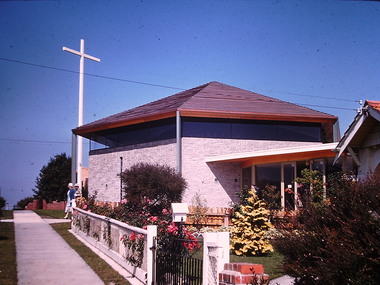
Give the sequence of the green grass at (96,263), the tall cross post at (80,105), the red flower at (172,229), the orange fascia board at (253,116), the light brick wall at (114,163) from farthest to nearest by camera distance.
A: 1. the tall cross post at (80,105)
2. the light brick wall at (114,163)
3. the orange fascia board at (253,116)
4. the green grass at (96,263)
5. the red flower at (172,229)

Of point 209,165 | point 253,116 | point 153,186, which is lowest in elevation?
point 153,186

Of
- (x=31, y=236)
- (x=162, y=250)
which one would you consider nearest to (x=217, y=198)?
(x=31, y=236)

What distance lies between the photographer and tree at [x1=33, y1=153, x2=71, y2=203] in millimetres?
45000

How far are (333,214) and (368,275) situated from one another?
33.8 inches

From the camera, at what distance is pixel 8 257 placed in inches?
428

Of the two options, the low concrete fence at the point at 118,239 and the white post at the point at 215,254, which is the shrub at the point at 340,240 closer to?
the white post at the point at 215,254

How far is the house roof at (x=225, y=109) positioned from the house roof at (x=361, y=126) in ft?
28.8

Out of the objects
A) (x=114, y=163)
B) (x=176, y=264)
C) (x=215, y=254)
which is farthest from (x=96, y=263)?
(x=114, y=163)

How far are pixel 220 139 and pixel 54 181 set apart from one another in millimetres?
28629

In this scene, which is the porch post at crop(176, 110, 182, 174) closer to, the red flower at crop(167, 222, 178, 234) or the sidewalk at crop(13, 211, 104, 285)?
the sidewalk at crop(13, 211, 104, 285)

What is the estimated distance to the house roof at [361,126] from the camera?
1095 centimetres

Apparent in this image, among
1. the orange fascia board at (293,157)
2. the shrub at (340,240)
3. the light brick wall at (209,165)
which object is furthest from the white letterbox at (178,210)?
the light brick wall at (209,165)

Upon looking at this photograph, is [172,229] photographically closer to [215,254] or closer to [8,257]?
[215,254]

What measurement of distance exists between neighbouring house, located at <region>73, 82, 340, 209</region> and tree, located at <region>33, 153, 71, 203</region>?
22699 millimetres
